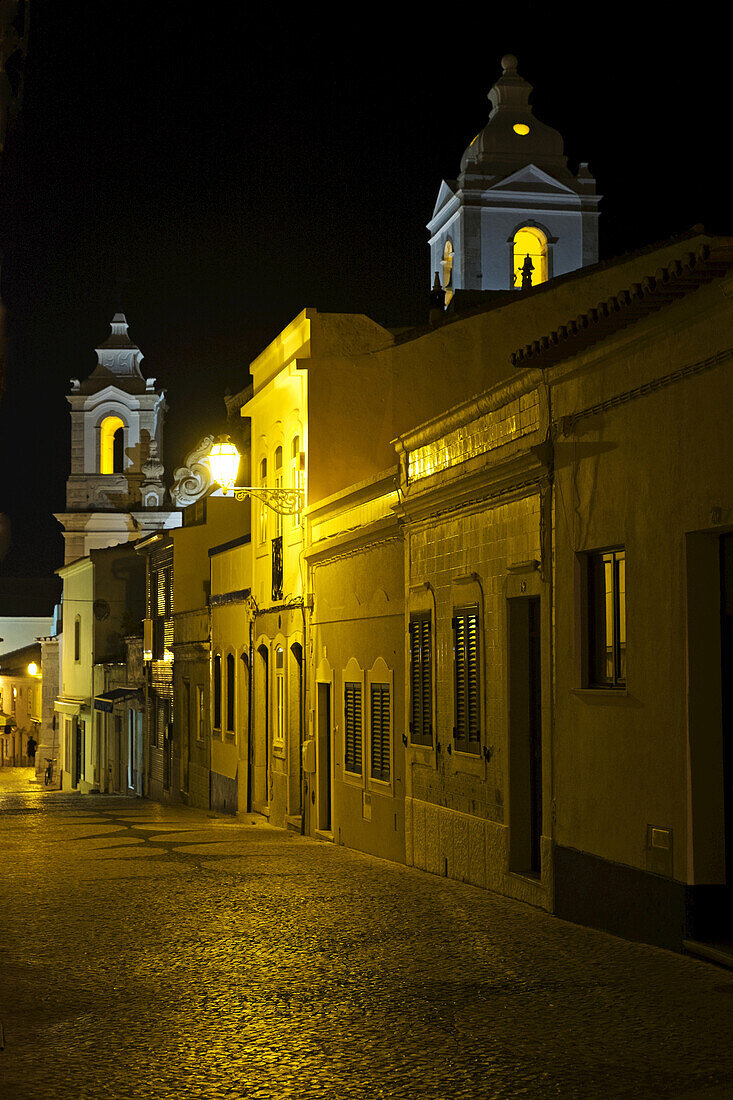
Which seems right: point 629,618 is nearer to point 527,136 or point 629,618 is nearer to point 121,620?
point 121,620

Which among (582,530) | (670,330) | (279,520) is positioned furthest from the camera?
(279,520)

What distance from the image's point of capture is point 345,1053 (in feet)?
22.8

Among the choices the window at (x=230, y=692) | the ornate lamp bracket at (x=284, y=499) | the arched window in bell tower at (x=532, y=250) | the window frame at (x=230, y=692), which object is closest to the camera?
the ornate lamp bracket at (x=284, y=499)

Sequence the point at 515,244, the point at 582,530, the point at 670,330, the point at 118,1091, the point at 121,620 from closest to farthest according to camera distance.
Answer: the point at 118,1091
the point at 670,330
the point at 582,530
the point at 121,620
the point at 515,244

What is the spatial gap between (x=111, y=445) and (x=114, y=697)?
2974 centimetres

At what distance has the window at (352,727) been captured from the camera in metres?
18.0

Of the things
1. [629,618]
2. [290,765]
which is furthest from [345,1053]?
[290,765]

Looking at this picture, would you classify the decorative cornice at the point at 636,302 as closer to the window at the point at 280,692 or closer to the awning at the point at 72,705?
the window at the point at 280,692

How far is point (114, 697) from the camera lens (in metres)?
42.5

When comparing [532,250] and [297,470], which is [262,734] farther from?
[532,250]

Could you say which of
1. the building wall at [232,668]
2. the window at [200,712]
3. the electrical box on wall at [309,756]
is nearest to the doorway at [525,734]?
the electrical box on wall at [309,756]

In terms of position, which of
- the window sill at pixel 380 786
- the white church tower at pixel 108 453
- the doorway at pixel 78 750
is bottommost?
the doorway at pixel 78 750

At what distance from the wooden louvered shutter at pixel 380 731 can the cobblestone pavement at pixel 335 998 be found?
349 cm

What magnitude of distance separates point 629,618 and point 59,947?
4.49 metres
